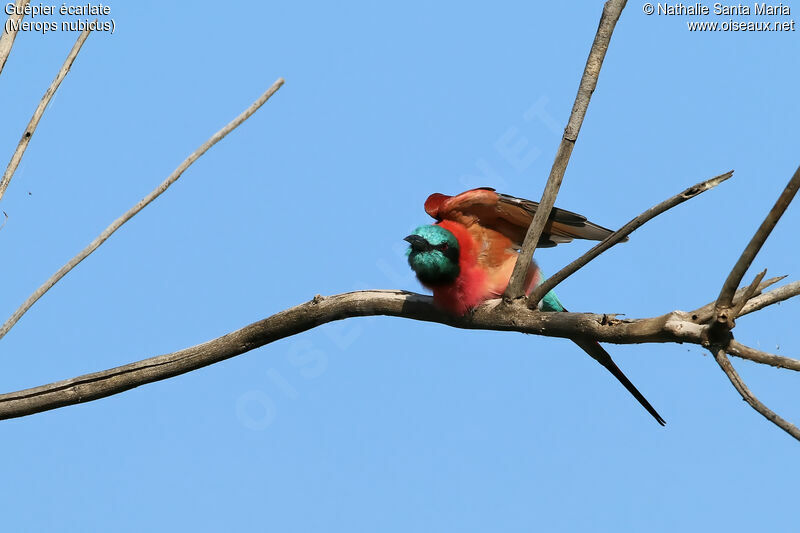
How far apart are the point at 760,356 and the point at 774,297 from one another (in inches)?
12.2

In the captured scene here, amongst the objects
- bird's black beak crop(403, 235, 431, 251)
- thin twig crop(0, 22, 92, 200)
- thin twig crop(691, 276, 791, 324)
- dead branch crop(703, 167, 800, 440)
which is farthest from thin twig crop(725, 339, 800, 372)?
thin twig crop(0, 22, 92, 200)

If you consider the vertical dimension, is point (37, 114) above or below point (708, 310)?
above

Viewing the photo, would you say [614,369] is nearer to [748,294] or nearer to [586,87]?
[586,87]

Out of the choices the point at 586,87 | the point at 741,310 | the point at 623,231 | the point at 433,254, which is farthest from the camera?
the point at 433,254

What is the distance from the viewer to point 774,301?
8.79ft

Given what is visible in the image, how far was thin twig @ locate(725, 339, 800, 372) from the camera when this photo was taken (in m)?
2.39

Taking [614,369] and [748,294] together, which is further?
[614,369]

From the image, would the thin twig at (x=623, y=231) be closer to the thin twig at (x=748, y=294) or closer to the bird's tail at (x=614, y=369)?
the thin twig at (x=748, y=294)

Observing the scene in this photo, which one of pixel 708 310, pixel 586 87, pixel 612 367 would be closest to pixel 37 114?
pixel 586 87

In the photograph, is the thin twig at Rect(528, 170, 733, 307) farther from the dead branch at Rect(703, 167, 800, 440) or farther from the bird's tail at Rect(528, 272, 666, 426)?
the bird's tail at Rect(528, 272, 666, 426)

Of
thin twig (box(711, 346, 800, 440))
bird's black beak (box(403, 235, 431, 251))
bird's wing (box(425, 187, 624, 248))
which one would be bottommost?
thin twig (box(711, 346, 800, 440))

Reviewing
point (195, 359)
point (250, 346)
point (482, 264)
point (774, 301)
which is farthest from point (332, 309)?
point (774, 301)

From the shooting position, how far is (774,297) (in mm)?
2676

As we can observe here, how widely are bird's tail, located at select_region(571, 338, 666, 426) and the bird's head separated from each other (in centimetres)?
79
